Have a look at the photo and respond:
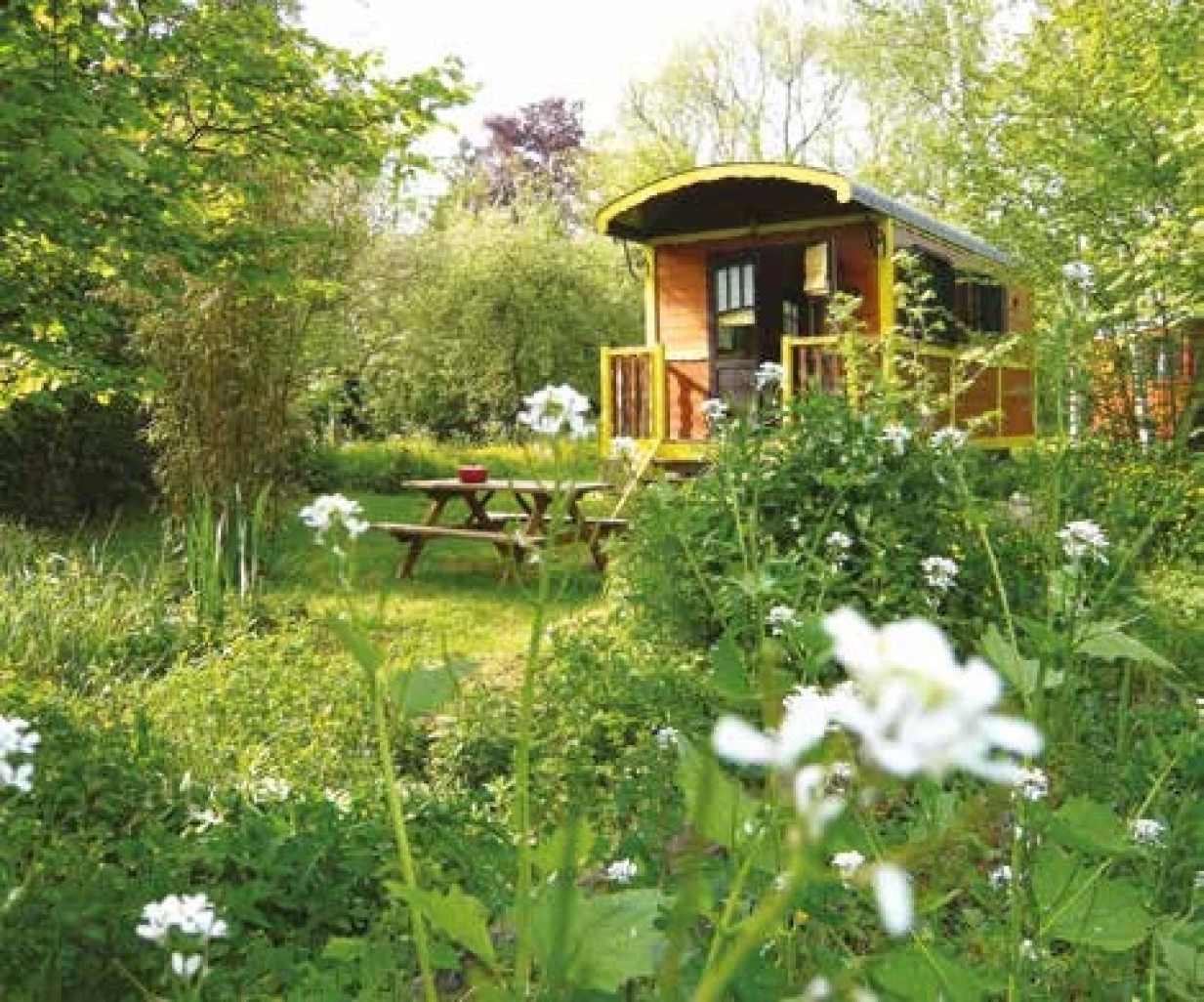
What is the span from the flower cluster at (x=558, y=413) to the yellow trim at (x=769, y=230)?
37.2 ft

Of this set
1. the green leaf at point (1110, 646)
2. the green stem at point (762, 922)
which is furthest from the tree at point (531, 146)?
the green stem at point (762, 922)

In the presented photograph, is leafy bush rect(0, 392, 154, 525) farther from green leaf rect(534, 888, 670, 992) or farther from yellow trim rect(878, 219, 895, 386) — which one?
green leaf rect(534, 888, 670, 992)

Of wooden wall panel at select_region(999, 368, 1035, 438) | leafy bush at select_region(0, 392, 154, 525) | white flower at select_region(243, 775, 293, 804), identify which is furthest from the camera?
wooden wall panel at select_region(999, 368, 1035, 438)

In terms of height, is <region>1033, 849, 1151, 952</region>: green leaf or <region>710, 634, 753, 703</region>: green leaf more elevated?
<region>710, 634, 753, 703</region>: green leaf

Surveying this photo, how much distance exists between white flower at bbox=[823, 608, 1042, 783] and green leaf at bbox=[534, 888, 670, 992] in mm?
510

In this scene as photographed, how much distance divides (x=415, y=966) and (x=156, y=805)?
1.24 meters

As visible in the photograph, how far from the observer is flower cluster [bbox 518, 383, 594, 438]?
3.09 feet

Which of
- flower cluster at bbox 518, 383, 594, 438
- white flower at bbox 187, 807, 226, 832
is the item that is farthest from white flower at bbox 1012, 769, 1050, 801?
white flower at bbox 187, 807, 226, 832

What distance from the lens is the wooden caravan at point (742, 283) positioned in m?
11.8

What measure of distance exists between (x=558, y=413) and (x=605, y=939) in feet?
1.32

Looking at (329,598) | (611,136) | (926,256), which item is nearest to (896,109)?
(611,136)

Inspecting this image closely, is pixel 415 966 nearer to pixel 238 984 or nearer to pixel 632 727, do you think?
pixel 238 984

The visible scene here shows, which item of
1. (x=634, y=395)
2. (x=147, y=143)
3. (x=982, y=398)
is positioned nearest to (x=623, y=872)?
(x=147, y=143)

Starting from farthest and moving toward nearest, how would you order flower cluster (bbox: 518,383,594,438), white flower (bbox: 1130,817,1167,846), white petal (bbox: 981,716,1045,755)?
white flower (bbox: 1130,817,1167,846)
flower cluster (bbox: 518,383,594,438)
white petal (bbox: 981,716,1045,755)
